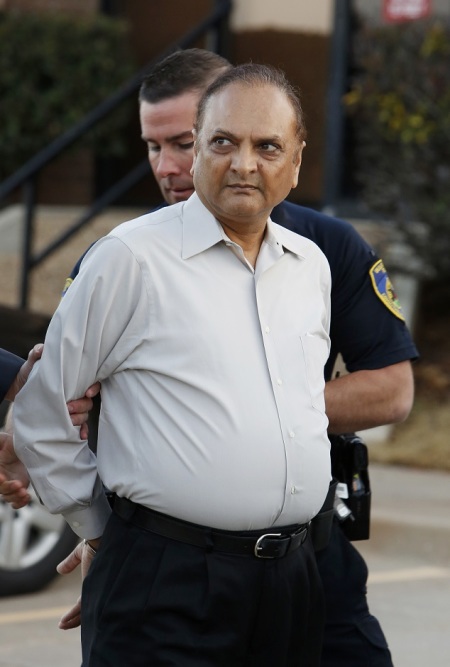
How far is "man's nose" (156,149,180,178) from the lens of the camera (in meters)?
3.43

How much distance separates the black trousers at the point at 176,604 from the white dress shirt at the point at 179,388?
9 cm

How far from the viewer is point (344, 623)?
3.31 metres

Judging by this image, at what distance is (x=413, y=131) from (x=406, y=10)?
2.92 ft

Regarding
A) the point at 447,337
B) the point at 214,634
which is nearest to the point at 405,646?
the point at 214,634

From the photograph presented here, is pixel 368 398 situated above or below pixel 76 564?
above

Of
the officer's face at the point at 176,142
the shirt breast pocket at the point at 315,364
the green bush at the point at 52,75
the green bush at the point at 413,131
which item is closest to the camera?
the shirt breast pocket at the point at 315,364

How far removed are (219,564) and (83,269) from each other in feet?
2.14

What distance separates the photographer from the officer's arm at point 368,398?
3.31 m

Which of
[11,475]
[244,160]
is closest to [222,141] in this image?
[244,160]

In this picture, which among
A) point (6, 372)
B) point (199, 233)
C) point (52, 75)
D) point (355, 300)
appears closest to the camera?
point (199, 233)

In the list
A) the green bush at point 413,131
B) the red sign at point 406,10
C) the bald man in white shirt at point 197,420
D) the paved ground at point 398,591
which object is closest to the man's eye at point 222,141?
the bald man in white shirt at point 197,420

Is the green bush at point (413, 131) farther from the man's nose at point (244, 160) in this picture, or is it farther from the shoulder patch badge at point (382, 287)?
the man's nose at point (244, 160)

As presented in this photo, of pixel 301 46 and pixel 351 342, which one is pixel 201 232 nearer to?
pixel 351 342

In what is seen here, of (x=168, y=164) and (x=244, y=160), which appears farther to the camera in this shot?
(x=168, y=164)
